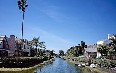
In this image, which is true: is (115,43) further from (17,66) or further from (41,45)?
(41,45)

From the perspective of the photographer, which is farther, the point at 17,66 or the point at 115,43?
the point at 115,43

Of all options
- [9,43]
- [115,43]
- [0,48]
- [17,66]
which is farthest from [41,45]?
[17,66]

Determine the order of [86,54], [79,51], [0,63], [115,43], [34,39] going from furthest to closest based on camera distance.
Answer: [79,51]
[34,39]
[86,54]
[115,43]
[0,63]

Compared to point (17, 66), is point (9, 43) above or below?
above

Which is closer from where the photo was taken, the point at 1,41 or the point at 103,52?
the point at 1,41

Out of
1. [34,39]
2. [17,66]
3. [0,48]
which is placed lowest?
[17,66]

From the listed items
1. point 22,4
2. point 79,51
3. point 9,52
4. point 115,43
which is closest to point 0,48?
point 9,52

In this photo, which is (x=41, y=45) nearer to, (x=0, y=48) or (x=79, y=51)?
(x=79, y=51)

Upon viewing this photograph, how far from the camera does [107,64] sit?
186ft

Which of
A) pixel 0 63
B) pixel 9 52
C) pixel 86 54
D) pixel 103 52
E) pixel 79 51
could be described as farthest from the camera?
pixel 79 51

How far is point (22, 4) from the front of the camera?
85.1 metres

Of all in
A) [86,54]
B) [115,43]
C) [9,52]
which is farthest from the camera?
[86,54]

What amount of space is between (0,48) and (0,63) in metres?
36.5

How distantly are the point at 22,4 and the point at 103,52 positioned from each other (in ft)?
148
